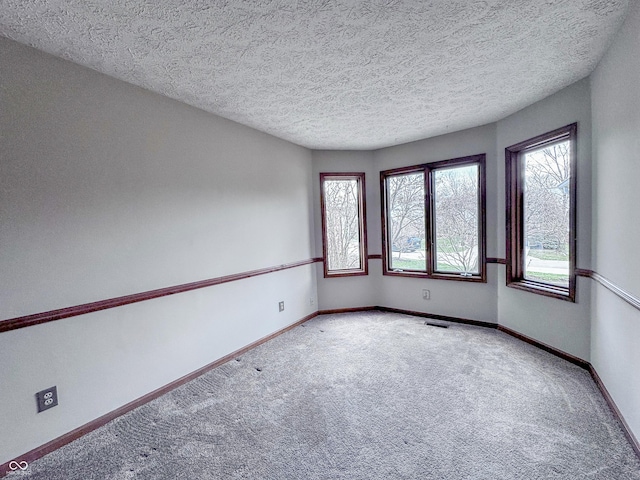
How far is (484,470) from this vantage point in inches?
59.9

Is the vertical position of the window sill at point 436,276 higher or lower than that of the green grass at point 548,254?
lower

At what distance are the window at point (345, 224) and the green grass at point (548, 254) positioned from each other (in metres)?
2.00

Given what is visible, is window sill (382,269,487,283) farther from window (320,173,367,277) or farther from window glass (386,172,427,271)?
window (320,173,367,277)

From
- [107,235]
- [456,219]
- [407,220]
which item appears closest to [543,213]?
[456,219]

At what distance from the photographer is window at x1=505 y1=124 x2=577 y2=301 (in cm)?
261

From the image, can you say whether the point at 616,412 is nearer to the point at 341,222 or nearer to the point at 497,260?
the point at 497,260

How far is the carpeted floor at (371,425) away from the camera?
157 cm

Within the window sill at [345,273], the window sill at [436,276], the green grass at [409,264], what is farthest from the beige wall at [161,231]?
the window sill at [345,273]

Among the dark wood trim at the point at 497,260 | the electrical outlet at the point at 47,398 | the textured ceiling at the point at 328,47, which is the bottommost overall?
the electrical outlet at the point at 47,398

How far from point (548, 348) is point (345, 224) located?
8.74 feet

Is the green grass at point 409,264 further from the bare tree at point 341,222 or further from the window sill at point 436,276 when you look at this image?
the bare tree at point 341,222

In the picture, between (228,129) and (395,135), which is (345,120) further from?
(228,129)


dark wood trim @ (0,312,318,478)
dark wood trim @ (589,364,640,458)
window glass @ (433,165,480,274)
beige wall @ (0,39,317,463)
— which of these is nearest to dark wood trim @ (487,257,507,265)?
window glass @ (433,165,480,274)

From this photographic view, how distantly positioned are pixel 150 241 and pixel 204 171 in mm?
801
